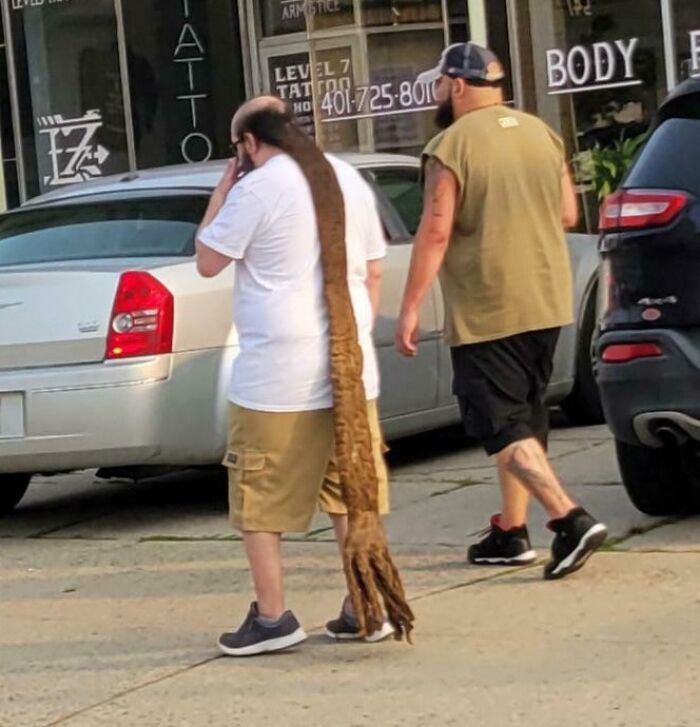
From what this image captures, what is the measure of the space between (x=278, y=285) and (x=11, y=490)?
3.41 meters

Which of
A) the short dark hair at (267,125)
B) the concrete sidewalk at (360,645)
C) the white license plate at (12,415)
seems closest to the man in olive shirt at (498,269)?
the concrete sidewalk at (360,645)

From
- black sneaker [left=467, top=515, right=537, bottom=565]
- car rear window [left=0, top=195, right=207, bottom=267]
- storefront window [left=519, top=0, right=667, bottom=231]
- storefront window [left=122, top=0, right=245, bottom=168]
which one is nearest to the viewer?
black sneaker [left=467, top=515, right=537, bottom=565]

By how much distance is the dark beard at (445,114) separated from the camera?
653 centimetres

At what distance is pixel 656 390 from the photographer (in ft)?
21.5

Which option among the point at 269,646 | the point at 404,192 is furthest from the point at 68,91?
the point at 269,646

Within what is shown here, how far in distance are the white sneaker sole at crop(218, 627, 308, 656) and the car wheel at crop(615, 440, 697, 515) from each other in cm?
183

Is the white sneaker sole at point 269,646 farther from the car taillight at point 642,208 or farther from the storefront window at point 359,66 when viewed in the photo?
the storefront window at point 359,66

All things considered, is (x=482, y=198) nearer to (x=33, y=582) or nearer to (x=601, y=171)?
(x=33, y=582)

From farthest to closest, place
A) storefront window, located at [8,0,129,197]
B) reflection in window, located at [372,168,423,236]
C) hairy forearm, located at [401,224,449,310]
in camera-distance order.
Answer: storefront window, located at [8,0,129,197], reflection in window, located at [372,168,423,236], hairy forearm, located at [401,224,449,310]

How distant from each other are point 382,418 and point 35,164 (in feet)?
35.6

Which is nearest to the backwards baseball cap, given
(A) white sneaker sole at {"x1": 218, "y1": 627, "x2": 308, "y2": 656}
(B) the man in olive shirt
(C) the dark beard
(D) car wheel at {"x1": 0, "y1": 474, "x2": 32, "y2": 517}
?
(B) the man in olive shirt

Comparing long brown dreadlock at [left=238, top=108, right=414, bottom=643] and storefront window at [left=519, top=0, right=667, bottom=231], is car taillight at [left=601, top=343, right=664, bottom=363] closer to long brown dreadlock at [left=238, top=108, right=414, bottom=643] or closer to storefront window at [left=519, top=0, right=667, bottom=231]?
long brown dreadlock at [left=238, top=108, right=414, bottom=643]

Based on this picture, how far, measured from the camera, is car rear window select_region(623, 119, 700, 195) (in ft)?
21.5

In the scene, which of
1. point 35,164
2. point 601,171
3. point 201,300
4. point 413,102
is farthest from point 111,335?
point 35,164
